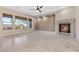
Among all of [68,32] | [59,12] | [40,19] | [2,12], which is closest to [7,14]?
[2,12]

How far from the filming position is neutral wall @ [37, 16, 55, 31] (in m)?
16.1

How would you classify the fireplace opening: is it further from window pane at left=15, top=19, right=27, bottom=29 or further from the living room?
window pane at left=15, top=19, right=27, bottom=29

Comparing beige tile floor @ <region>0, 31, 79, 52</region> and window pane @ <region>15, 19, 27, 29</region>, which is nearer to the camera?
beige tile floor @ <region>0, 31, 79, 52</region>

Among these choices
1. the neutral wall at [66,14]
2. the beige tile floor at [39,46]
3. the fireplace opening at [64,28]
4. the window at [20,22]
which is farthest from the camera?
the window at [20,22]

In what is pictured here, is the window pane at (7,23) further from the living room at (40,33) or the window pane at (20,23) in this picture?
the window pane at (20,23)

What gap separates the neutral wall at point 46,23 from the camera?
52.7 feet

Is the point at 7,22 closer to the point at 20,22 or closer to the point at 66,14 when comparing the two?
the point at 20,22

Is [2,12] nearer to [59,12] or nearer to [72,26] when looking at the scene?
[59,12]

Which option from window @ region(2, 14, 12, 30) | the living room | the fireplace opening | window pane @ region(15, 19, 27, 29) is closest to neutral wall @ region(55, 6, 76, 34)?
the living room

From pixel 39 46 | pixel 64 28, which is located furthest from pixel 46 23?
pixel 39 46

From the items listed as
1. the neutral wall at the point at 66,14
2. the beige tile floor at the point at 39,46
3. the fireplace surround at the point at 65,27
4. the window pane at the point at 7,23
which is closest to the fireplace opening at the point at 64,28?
the fireplace surround at the point at 65,27
